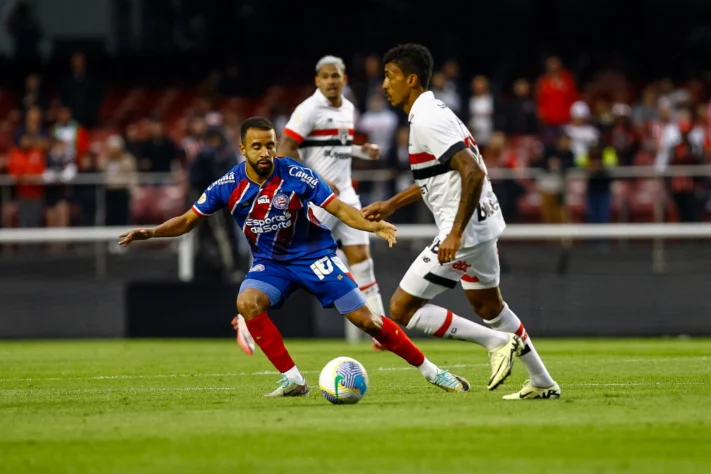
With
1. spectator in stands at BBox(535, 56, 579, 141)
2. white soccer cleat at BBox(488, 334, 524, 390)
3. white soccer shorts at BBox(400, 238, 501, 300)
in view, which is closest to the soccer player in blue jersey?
white soccer shorts at BBox(400, 238, 501, 300)

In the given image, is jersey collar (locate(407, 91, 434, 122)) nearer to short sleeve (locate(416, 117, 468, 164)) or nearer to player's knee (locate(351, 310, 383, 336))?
short sleeve (locate(416, 117, 468, 164))

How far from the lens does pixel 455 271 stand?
26.2ft

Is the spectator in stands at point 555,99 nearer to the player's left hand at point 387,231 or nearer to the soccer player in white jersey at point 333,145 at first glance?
the soccer player in white jersey at point 333,145


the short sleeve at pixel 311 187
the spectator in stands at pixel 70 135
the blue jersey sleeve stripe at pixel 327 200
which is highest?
the spectator in stands at pixel 70 135

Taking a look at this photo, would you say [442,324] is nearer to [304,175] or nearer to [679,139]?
[304,175]

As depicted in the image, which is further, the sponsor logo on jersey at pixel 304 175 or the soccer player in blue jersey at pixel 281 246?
the sponsor logo on jersey at pixel 304 175

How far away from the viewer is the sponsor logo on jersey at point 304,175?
852 centimetres

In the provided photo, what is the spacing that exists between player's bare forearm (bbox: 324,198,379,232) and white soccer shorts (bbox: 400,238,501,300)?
43 cm

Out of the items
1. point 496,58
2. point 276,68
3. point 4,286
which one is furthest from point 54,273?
point 496,58

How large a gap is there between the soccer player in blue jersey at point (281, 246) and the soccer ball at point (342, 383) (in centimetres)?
49

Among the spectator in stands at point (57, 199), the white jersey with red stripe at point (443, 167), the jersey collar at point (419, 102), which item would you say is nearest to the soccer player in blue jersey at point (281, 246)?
the white jersey with red stripe at point (443, 167)

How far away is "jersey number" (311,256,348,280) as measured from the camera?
8.53m

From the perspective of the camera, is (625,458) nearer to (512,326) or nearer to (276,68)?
(512,326)

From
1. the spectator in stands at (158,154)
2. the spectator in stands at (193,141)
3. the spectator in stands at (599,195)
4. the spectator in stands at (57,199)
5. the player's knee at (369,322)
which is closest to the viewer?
the player's knee at (369,322)
